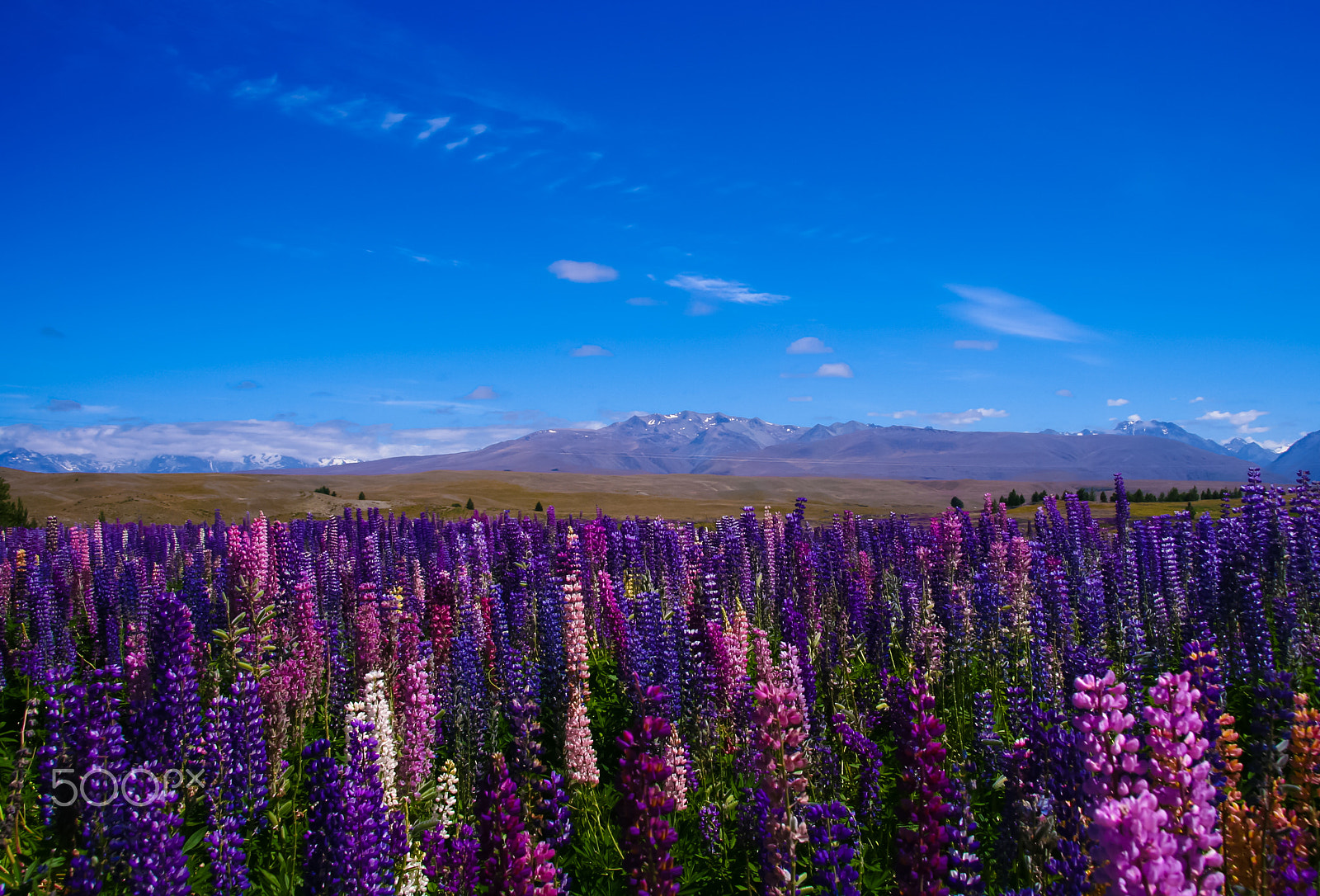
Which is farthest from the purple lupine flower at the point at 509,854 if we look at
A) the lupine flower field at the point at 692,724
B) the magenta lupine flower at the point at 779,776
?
the magenta lupine flower at the point at 779,776

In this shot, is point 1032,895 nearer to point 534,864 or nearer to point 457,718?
point 534,864

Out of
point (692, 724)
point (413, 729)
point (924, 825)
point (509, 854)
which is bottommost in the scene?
point (692, 724)

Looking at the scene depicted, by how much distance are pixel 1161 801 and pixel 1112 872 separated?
37 cm

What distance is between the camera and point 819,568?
1294cm

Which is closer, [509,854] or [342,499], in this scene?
[509,854]

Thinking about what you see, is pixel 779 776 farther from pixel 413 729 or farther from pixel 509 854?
pixel 413 729

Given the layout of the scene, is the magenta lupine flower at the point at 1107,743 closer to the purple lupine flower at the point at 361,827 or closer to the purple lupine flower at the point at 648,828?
the purple lupine flower at the point at 648,828

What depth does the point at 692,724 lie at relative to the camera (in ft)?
23.5

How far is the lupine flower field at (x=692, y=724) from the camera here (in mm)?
3275

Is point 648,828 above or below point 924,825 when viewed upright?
below

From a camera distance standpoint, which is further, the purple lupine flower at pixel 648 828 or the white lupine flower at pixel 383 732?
the white lupine flower at pixel 383 732

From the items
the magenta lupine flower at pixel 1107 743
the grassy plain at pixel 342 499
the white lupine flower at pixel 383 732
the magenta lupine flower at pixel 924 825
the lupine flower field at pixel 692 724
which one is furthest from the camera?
the grassy plain at pixel 342 499

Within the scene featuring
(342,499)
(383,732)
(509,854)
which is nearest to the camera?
(509,854)

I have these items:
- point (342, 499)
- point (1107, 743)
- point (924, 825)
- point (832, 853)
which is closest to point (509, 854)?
point (832, 853)
